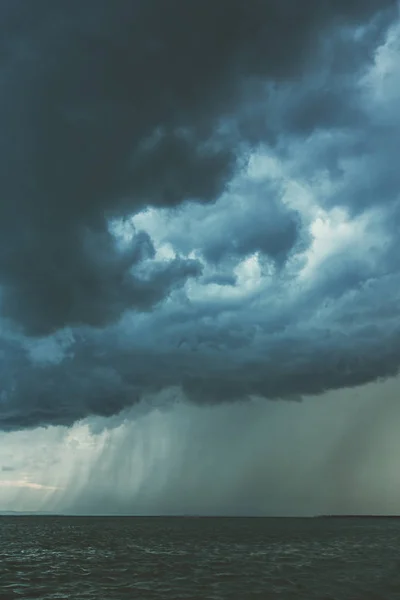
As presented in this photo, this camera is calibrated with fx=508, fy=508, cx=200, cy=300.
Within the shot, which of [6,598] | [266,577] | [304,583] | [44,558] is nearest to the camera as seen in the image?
[6,598]

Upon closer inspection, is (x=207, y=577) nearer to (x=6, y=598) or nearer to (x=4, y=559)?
(x=6, y=598)

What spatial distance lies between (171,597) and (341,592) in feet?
41.1

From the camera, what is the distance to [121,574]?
4534 cm

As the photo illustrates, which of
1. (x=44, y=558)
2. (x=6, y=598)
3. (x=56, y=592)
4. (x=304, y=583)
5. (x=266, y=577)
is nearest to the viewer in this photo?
(x=6, y=598)

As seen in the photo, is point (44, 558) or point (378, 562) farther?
point (44, 558)

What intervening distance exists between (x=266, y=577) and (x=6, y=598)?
21.3m

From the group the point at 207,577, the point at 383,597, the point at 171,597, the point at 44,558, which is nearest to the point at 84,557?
the point at 44,558

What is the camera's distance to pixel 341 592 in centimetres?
3656

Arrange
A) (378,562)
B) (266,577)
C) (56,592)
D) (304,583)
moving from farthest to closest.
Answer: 1. (378,562)
2. (266,577)
3. (304,583)
4. (56,592)

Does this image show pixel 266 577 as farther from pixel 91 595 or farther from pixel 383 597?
pixel 91 595

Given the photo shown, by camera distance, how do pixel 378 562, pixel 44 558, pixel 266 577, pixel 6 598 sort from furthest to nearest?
pixel 44 558, pixel 378 562, pixel 266 577, pixel 6 598

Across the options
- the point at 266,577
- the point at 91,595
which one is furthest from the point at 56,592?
the point at 266,577

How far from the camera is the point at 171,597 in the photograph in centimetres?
3347

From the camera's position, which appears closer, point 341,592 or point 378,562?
point 341,592
